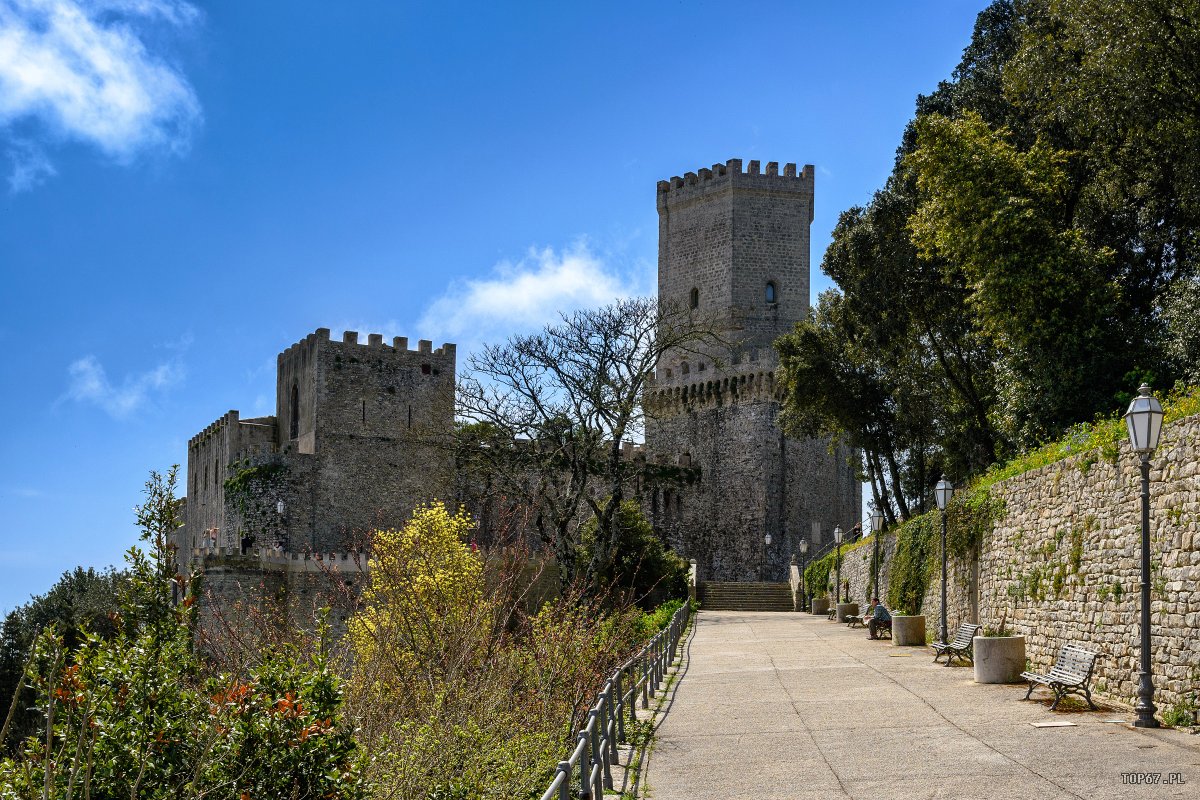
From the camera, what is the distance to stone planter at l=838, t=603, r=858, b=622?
2842 cm

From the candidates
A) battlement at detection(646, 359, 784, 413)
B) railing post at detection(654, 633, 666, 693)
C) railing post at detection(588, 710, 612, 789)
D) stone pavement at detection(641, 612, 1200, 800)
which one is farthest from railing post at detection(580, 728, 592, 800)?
battlement at detection(646, 359, 784, 413)

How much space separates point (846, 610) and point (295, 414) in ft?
64.6

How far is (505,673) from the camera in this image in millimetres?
11938

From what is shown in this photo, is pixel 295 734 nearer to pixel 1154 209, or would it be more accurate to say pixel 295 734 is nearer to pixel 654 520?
pixel 1154 209

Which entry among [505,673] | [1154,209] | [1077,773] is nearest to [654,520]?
[1154,209]

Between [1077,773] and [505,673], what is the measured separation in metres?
5.66

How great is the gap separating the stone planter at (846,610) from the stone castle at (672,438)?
9062mm

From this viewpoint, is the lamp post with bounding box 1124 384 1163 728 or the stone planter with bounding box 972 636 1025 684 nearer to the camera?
the lamp post with bounding box 1124 384 1163 728

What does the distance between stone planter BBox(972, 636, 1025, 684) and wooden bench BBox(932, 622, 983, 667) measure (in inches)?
67.0

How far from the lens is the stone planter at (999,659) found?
A: 44.8 ft

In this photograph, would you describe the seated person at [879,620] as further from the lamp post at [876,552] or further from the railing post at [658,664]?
the railing post at [658,664]

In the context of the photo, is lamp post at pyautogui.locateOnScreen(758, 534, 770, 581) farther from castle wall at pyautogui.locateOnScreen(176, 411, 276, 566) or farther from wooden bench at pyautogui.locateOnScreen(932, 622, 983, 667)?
wooden bench at pyautogui.locateOnScreen(932, 622, 983, 667)

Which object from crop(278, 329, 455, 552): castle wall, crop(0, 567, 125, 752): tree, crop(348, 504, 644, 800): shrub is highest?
crop(278, 329, 455, 552): castle wall

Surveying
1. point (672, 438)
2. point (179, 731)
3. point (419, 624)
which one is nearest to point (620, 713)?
point (419, 624)
